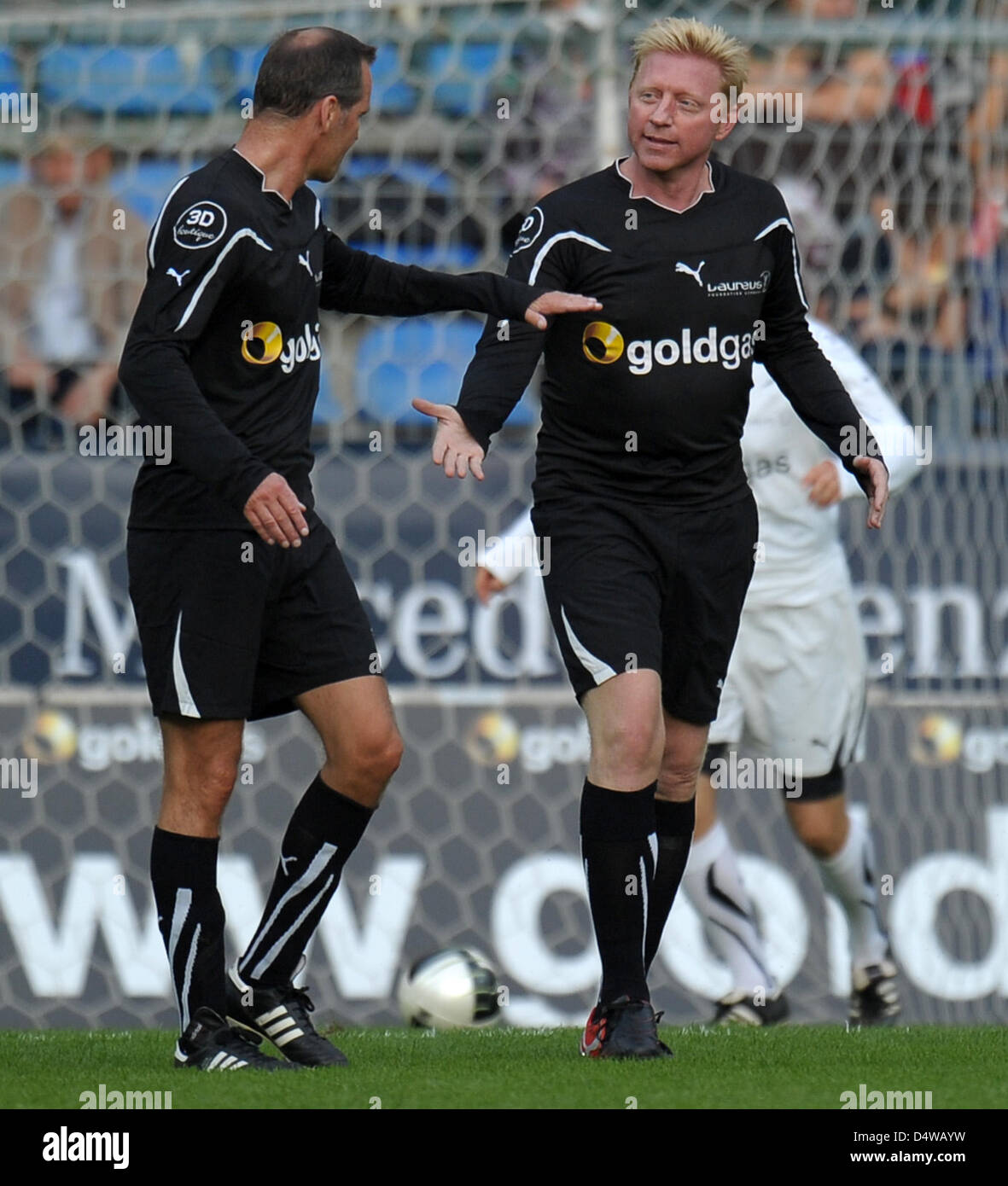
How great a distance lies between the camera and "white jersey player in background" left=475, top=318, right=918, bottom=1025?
17.2 feet

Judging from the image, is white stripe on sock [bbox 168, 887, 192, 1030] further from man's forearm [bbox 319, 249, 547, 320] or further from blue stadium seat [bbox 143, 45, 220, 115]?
blue stadium seat [bbox 143, 45, 220, 115]

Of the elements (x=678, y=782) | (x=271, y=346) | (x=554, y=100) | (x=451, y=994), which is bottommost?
(x=451, y=994)

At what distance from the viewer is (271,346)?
11.5 ft

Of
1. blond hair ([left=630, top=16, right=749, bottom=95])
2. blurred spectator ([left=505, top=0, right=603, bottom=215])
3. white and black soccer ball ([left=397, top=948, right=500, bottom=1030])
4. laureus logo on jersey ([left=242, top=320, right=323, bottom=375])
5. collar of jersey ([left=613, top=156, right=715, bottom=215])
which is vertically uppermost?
blurred spectator ([left=505, top=0, right=603, bottom=215])

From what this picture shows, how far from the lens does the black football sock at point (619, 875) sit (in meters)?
3.62

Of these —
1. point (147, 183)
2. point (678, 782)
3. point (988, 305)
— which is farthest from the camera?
point (988, 305)

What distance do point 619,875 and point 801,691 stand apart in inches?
73.9

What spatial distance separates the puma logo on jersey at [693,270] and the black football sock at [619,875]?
0.89 meters

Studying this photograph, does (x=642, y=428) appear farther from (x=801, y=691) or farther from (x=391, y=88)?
(x=391, y=88)

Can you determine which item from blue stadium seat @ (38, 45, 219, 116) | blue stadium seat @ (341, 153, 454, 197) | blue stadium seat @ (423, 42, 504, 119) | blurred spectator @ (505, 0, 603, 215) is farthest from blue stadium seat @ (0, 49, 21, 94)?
blurred spectator @ (505, 0, 603, 215)

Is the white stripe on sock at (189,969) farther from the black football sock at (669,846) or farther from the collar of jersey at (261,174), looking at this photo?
the collar of jersey at (261,174)

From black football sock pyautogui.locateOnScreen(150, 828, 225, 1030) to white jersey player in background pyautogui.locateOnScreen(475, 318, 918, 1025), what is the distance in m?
1.94

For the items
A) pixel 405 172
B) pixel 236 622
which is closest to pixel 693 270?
pixel 236 622

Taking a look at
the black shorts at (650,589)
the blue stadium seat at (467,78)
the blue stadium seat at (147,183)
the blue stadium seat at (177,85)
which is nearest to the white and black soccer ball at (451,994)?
the black shorts at (650,589)
